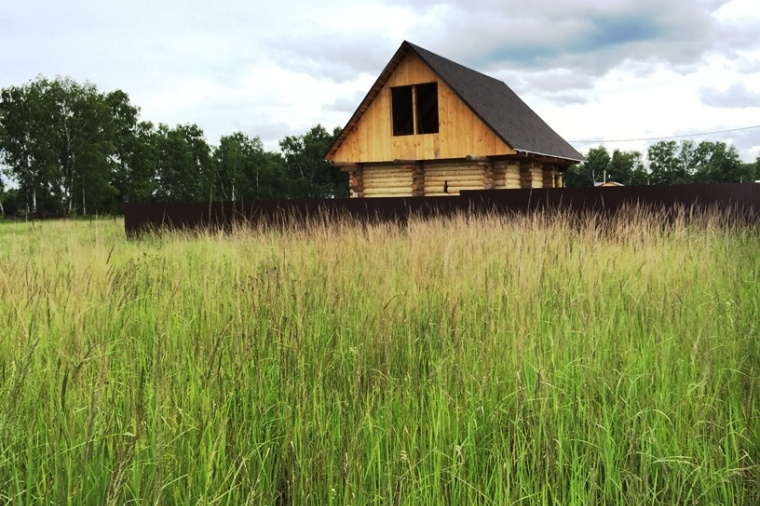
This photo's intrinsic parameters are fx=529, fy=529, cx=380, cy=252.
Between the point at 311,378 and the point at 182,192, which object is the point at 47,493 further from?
the point at 182,192

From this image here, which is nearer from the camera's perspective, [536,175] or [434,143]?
[434,143]

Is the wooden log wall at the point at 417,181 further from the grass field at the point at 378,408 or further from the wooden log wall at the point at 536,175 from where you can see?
the grass field at the point at 378,408

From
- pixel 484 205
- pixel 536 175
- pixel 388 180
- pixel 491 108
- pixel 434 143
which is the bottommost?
pixel 484 205

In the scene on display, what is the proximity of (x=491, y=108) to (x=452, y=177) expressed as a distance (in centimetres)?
385

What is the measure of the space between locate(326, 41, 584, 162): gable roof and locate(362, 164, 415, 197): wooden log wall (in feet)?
5.72

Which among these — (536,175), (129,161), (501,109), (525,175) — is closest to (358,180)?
(525,175)

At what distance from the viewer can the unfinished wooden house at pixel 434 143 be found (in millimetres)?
18625

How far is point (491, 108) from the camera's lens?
21.4 meters

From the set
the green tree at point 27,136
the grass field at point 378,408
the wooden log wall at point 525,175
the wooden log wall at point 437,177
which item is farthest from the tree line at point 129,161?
the grass field at point 378,408

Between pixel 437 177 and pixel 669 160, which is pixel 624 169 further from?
pixel 437 177

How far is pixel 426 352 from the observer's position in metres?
2.93

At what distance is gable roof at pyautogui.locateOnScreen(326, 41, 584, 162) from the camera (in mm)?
18750

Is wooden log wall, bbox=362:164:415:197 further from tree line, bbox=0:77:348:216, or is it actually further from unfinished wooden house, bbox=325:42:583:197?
tree line, bbox=0:77:348:216

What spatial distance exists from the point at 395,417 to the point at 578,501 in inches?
29.3
